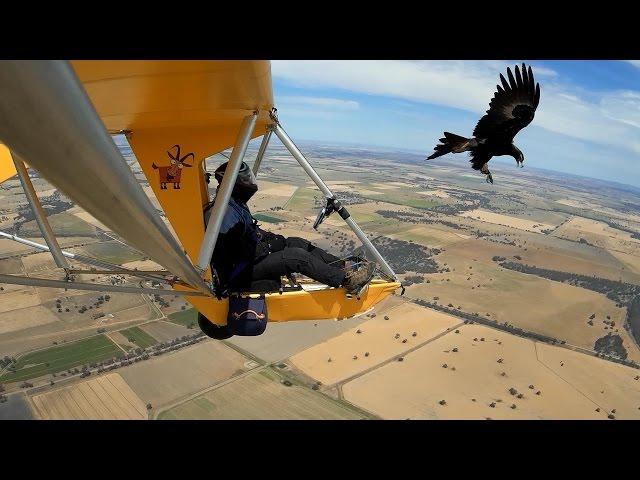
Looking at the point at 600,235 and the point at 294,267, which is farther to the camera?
the point at 600,235

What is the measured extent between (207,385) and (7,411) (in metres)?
8.56

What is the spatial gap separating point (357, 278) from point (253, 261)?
114cm

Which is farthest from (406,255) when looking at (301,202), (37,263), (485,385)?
(37,263)

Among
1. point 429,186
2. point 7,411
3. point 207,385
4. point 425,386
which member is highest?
point 429,186

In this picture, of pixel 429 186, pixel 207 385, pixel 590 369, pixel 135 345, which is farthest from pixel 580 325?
pixel 429 186

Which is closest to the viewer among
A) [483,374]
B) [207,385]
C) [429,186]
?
[207,385]

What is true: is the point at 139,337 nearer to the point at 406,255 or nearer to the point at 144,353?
the point at 144,353

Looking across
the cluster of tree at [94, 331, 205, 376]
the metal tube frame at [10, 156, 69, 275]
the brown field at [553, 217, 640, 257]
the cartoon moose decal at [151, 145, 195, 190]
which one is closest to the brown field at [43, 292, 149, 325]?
the cluster of tree at [94, 331, 205, 376]

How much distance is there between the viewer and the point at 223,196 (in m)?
3.38

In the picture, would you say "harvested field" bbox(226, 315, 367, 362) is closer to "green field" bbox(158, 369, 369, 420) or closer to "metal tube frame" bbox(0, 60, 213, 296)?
"green field" bbox(158, 369, 369, 420)

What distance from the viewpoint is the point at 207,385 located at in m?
21.0

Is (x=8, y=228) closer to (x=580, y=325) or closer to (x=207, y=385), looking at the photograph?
(x=207, y=385)

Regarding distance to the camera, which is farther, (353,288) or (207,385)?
(207,385)

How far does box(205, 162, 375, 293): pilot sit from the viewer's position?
4.32m
